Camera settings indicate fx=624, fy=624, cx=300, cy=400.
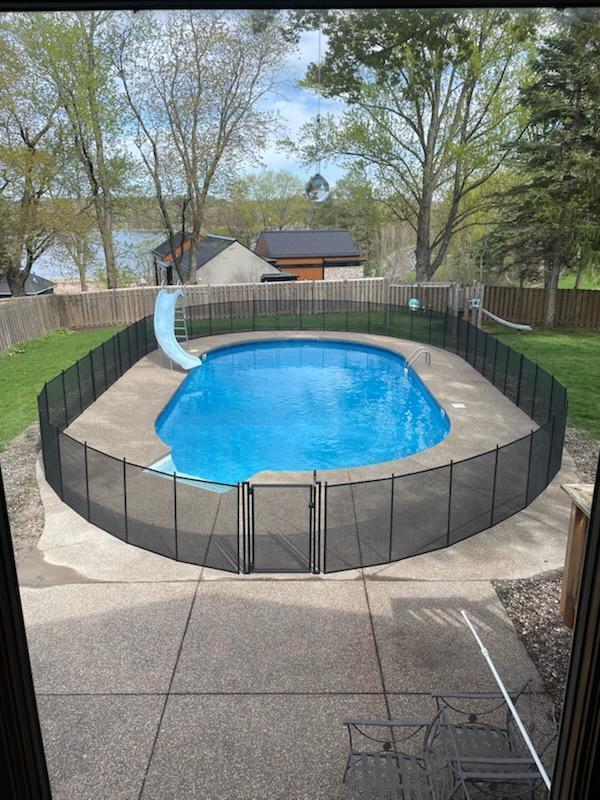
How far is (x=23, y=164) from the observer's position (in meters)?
28.7

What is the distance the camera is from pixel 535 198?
94.4 ft

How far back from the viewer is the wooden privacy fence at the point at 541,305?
31.2 meters

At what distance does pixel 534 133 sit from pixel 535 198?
15.0ft

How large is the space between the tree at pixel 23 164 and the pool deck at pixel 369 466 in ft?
37.5

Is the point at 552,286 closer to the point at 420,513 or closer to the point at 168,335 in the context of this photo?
the point at 168,335

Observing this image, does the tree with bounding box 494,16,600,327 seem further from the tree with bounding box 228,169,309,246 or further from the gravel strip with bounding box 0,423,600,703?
the tree with bounding box 228,169,309,246

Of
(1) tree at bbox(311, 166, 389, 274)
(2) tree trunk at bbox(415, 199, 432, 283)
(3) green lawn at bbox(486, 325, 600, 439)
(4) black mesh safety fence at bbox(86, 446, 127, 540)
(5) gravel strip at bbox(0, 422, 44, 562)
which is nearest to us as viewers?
(5) gravel strip at bbox(0, 422, 44, 562)

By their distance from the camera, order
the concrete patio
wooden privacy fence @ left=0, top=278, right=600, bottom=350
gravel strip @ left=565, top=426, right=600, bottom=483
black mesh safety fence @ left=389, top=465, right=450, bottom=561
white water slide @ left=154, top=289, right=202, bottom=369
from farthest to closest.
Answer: wooden privacy fence @ left=0, top=278, right=600, bottom=350 < white water slide @ left=154, top=289, right=202, bottom=369 < gravel strip @ left=565, top=426, right=600, bottom=483 < black mesh safety fence @ left=389, top=465, right=450, bottom=561 < the concrete patio

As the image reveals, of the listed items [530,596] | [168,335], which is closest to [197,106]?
[168,335]

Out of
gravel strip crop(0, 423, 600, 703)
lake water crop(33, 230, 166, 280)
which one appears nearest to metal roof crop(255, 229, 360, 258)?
lake water crop(33, 230, 166, 280)

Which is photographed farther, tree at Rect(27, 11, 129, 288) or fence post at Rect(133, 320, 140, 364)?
tree at Rect(27, 11, 129, 288)

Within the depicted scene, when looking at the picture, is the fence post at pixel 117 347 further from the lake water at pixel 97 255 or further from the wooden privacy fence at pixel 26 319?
the lake water at pixel 97 255

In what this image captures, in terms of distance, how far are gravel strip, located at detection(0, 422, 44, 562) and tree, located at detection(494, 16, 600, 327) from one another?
23723 mm

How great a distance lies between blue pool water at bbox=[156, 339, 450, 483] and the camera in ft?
57.0
